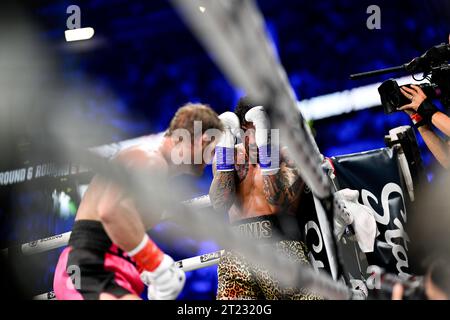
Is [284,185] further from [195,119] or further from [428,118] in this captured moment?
[428,118]

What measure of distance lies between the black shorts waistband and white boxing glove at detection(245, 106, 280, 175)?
1.76 feet

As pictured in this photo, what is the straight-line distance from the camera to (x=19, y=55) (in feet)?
7.37

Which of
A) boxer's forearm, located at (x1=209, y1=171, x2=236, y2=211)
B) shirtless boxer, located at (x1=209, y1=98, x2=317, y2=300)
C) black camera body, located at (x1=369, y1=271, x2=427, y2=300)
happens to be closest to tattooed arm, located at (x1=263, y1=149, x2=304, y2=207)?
shirtless boxer, located at (x1=209, y1=98, x2=317, y2=300)

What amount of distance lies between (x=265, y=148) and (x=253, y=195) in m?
0.16

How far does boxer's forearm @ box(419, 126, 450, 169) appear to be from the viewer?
61.2 inches

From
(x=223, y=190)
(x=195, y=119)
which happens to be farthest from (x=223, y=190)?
(x=195, y=119)

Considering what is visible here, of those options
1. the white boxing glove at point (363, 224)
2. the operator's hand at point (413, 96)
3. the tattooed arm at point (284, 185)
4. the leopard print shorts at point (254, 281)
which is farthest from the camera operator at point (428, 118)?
the leopard print shorts at point (254, 281)

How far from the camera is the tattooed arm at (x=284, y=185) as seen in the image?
4.89ft

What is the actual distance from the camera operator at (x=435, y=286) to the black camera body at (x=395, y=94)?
0.59 meters

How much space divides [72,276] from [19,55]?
1397mm

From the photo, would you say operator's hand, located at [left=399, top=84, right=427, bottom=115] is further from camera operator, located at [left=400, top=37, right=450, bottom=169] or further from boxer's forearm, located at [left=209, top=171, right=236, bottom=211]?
boxer's forearm, located at [left=209, top=171, right=236, bottom=211]

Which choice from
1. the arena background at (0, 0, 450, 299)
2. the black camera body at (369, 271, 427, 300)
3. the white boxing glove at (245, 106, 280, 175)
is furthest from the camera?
the arena background at (0, 0, 450, 299)

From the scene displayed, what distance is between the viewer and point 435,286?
3.89 ft
